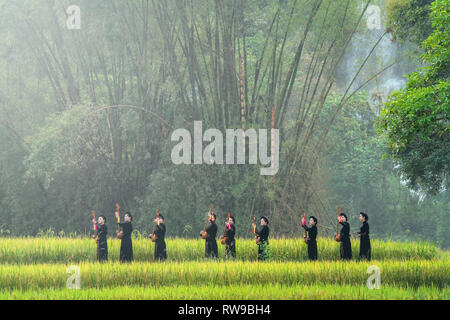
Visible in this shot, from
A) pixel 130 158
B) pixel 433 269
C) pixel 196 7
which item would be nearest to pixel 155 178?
pixel 130 158

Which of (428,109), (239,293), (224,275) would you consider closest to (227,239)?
(224,275)

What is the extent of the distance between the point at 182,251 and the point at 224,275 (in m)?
2.61

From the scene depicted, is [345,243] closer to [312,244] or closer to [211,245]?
[312,244]

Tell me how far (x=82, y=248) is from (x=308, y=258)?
4.15 metres

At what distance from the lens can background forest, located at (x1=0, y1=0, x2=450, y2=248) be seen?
1366 centimetres

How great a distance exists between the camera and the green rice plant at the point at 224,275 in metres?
8.38

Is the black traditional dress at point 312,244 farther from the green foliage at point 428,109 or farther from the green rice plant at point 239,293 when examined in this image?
the green rice plant at point 239,293

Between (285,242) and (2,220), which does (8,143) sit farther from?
(285,242)

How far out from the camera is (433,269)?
8859mm

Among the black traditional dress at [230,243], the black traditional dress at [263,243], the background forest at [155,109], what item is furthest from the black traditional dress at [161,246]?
the background forest at [155,109]

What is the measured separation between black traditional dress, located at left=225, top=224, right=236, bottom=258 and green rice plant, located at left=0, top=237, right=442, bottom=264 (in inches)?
8.9

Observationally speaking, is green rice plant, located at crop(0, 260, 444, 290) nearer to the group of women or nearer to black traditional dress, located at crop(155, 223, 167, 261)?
the group of women

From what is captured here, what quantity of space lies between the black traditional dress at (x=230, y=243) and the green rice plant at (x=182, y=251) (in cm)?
23

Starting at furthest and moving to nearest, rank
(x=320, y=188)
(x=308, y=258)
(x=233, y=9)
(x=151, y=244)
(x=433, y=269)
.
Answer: (x=320, y=188), (x=233, y=9), (x=151, y=244), (x=308, y=258), (x=433, y=269)
